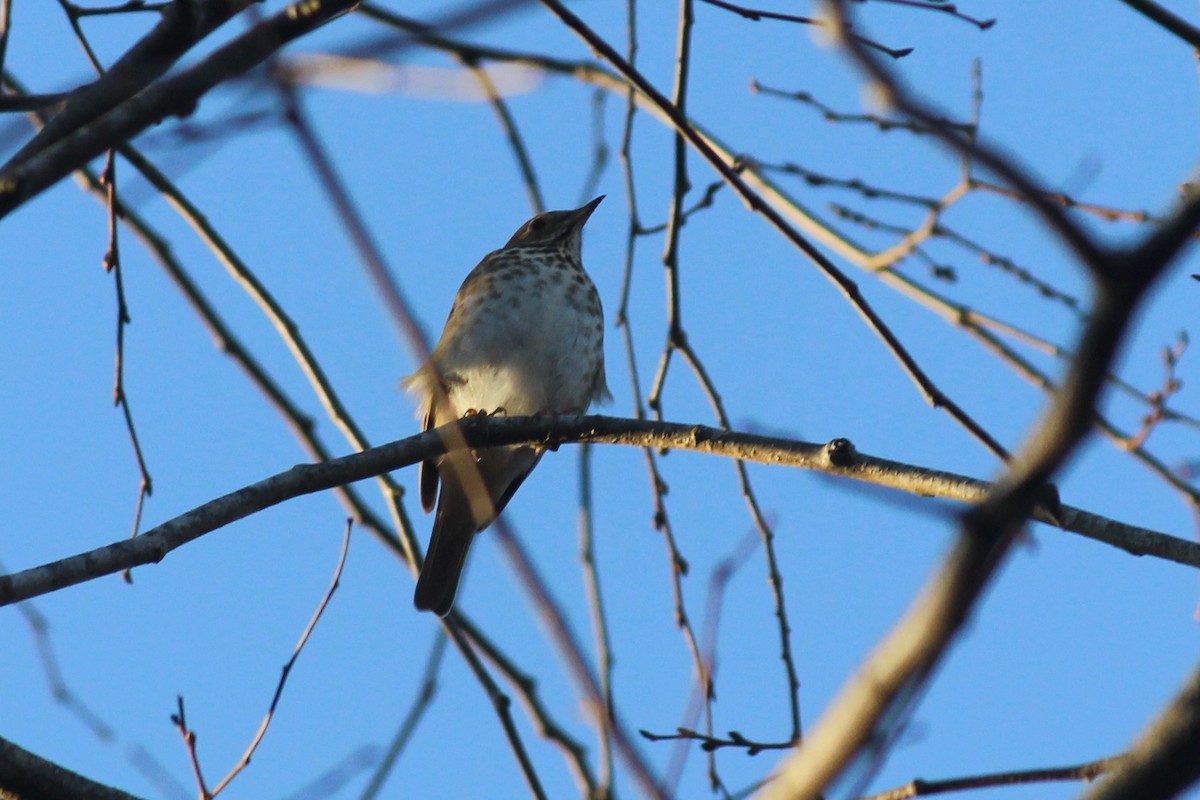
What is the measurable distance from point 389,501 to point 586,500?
824 millimetres

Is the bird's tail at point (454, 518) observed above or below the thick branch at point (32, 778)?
above

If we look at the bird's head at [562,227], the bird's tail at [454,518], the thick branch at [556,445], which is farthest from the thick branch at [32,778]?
the bird's head at [562,227]

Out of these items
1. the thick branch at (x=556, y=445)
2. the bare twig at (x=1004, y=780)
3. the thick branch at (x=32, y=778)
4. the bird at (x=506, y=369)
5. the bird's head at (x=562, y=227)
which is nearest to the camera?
the bare twig at (x=1004, y=780)

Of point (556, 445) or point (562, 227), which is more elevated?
point (562, 227)

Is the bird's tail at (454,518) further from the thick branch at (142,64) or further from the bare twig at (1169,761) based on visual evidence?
the bare twig at (1169,761)

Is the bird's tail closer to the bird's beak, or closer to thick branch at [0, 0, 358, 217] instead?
the bird's beak

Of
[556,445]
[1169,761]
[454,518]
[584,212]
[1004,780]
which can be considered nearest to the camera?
[1169,761]

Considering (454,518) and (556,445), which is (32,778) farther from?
(454,518)

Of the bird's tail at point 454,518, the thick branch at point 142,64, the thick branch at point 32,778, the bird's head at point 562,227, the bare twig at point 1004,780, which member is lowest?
the bare twig at point 1004,780

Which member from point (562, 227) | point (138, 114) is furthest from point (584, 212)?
point (138, 114)

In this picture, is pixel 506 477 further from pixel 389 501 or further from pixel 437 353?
pixel 389 501

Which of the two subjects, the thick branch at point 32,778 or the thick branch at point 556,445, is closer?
the thick branch at point 556,445

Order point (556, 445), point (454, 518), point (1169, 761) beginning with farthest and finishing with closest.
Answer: point (454, 518)
point (556, 445)
point (1169, 761)

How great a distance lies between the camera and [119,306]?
486cm
